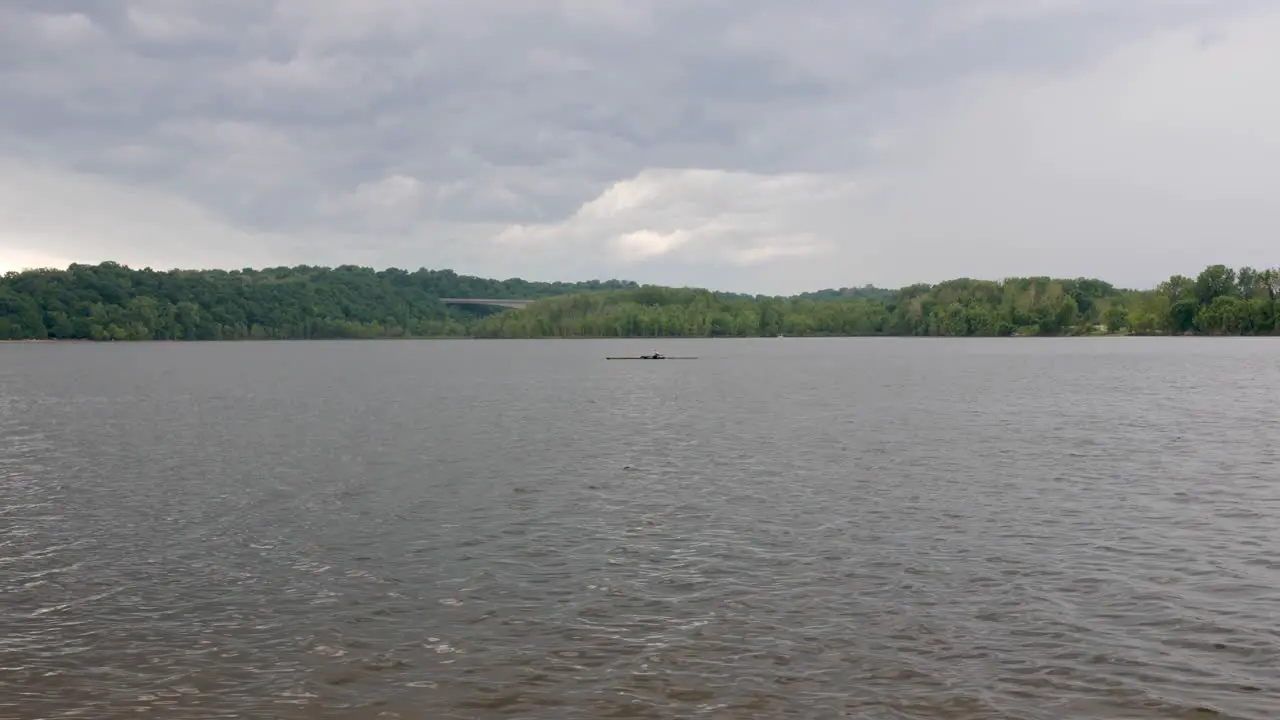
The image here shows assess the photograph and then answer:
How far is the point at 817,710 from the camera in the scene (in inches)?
588

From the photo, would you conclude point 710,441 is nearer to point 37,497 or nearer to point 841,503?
point 841,503

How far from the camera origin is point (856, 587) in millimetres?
21641

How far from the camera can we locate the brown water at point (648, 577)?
15867 millimetres

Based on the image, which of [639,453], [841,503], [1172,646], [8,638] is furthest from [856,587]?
[639,453]

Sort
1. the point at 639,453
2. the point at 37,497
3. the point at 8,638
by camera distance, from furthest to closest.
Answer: the point at 639,453, the point at 37,497, the point at 8,638

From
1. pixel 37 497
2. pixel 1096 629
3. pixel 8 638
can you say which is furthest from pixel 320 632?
pixel 37 497

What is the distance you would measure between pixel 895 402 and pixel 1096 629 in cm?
6187

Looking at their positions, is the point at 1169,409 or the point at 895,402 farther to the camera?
the point at 895,402

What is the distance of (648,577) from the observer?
897 inches

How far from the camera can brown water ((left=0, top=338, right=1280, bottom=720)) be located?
15.9 metres

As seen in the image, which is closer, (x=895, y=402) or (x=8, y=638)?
(x=8, y=638)

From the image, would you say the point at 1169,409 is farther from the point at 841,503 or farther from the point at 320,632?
the point at 320,632

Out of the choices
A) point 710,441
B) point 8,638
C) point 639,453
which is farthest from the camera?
point 710,441

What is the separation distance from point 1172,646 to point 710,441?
116 ft
